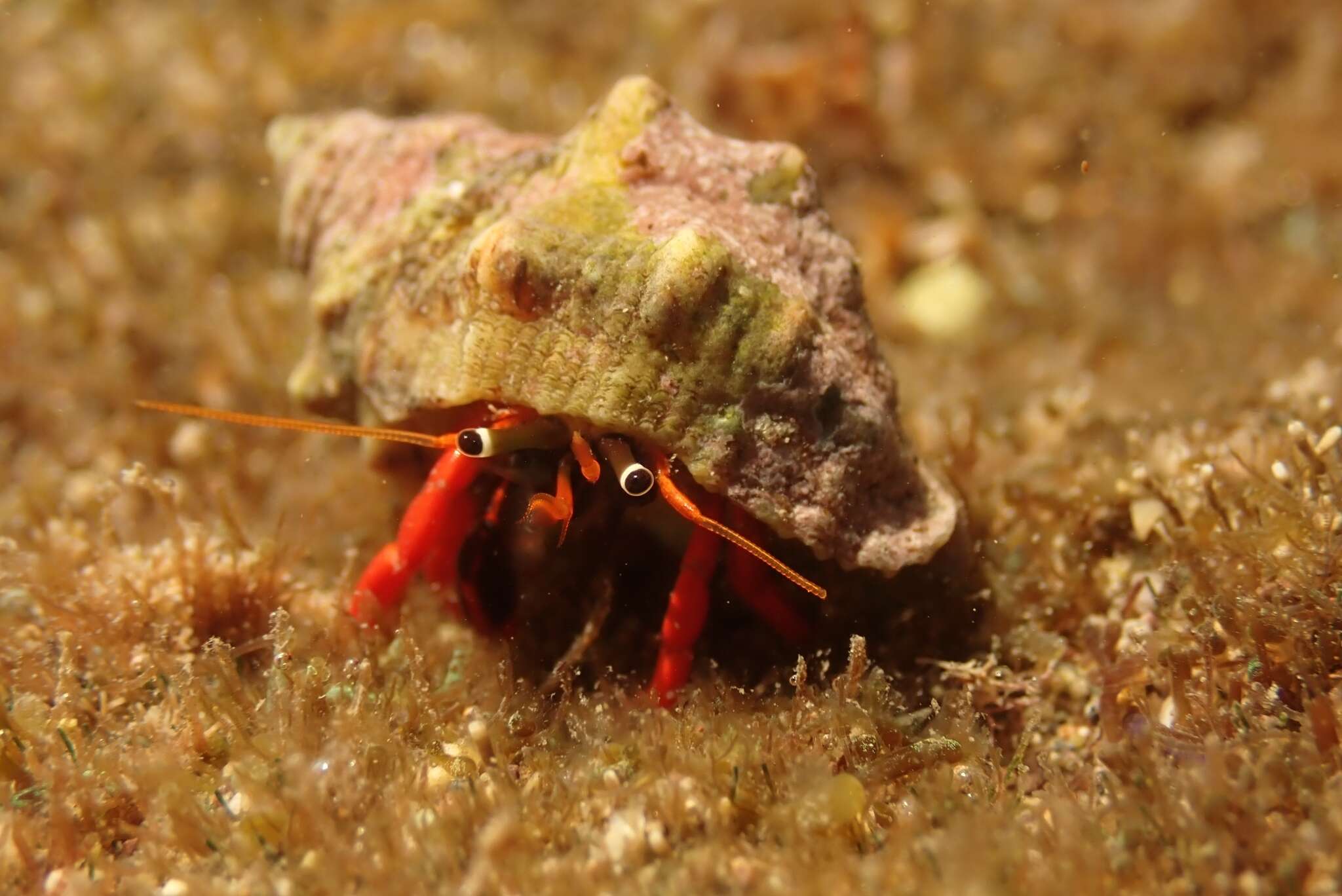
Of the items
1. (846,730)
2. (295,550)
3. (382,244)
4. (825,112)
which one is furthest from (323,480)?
(825,112)

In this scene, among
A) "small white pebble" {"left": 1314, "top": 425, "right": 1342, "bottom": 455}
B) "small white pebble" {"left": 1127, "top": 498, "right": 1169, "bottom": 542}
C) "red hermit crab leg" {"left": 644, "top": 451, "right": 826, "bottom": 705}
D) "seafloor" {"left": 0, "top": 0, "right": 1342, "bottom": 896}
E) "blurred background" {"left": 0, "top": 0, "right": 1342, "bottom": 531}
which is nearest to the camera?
"seafloor" {"left": 0, "top": 0, "right": 1342, "bottom": 896}

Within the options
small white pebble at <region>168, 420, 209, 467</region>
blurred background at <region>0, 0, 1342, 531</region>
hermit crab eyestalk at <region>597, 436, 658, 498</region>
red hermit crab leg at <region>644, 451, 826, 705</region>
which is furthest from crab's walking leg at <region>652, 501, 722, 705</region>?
small white pebble at <region>168, 420, 209, 467</region>

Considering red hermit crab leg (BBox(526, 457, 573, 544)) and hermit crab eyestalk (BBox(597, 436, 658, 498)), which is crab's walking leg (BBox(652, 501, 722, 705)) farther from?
red hermit crab leg (BBox(526, 457, 573, 544))

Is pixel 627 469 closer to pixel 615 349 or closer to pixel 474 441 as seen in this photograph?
pixel 615 349

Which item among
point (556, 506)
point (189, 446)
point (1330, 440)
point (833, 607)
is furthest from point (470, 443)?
point (1330, 440)

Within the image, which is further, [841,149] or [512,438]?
[841,149]

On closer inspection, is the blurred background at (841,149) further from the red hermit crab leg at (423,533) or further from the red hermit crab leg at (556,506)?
the red hermit crab leg at (556,506)
